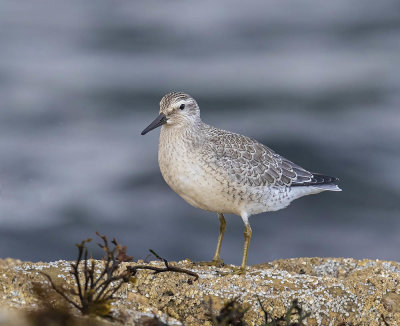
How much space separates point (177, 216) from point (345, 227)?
8.97ft

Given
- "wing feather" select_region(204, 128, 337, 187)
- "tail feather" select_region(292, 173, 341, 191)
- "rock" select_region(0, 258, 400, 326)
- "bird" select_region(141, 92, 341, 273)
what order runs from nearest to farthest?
1. "rock" select_region(0, 258, 400, 326)
2. "bird" select_region(141, 92, 341, 273)
3. "wing feather" select_region(204, 128, 337, 187)
4. "tail feather" select_region(292, 173, 341, 191)

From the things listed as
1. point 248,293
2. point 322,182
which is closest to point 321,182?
point 322,182

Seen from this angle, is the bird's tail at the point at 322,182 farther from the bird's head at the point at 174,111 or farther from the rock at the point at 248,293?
the rock at the point at 248,293

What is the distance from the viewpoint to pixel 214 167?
6641 millimetres

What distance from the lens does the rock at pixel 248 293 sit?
470cm

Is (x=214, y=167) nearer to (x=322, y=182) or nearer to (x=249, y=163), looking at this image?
(x=249, y=163)

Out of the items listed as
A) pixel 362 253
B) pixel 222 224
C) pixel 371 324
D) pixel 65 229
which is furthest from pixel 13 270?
pixel 362 253

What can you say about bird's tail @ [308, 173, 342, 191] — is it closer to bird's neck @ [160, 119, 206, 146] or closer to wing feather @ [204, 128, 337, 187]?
wing feather @ [204, 128, 337, 187]

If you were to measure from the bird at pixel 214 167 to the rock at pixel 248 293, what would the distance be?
1.09 metres

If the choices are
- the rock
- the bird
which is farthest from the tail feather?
the rock

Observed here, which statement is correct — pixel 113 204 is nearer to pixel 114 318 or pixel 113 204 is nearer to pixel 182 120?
pixel 182 120

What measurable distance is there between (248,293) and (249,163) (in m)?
2.24

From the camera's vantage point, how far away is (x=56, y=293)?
14.2 feet

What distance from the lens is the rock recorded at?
15.4 ft
